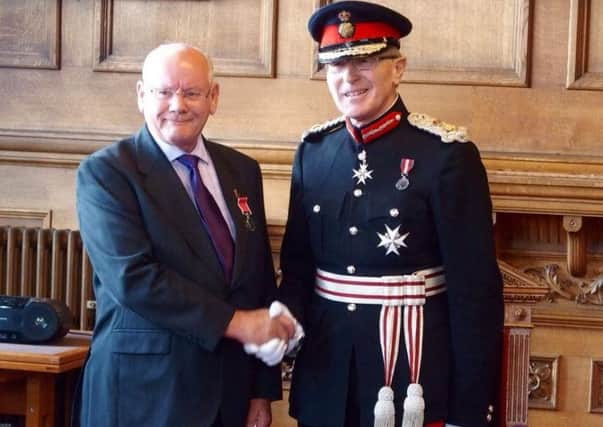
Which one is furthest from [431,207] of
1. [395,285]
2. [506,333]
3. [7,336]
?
[7,336]

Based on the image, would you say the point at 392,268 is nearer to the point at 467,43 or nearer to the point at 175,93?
the point at 175,93

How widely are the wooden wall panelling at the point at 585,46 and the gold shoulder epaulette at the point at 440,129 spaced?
1162mm

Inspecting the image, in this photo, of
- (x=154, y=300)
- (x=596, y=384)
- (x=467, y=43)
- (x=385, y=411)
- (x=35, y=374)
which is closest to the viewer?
(x=154, y=300)

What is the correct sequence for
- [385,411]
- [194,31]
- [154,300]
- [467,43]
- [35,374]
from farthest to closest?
[194,31], [467,43], [35,374], [385,411], [154,300]

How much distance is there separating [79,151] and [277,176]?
0.65m

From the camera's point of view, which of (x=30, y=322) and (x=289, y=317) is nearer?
(x=289, y=317)

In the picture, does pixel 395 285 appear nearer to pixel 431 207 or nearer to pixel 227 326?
pixel 431 207

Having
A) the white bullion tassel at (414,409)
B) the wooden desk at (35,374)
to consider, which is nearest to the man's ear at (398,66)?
the white bullion tassel at (414,409)

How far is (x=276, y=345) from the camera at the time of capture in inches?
83.5

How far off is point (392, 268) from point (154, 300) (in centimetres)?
49

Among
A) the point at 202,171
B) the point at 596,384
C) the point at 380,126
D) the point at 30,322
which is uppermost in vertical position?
the point at 380,126

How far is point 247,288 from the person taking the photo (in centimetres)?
221

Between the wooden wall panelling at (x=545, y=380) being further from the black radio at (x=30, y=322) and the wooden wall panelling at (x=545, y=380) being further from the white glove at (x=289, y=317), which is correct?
the black radio at (x=30, y=322)

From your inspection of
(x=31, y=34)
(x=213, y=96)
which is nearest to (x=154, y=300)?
(x=213, y=96)
